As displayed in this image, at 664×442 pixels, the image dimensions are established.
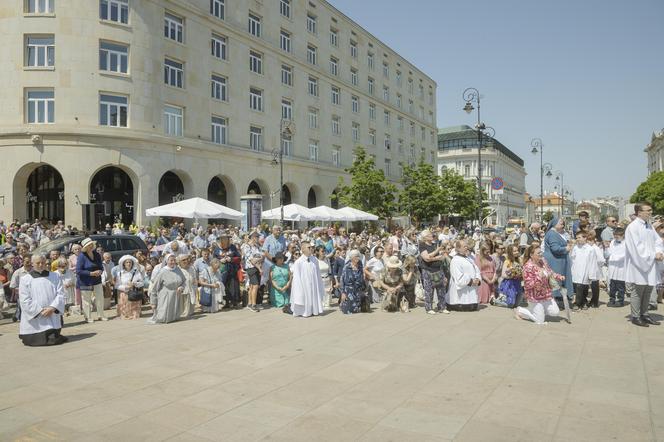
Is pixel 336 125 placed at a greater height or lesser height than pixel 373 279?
greater

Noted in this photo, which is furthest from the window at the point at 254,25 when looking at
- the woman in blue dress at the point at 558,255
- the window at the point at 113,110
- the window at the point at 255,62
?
the woman in blue dress at the point at 558,255

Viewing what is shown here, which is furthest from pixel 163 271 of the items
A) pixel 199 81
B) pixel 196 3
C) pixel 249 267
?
pixel 196 3

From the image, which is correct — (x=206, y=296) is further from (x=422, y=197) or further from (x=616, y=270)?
(x=422, y=197)

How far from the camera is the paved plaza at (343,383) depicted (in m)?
4.88

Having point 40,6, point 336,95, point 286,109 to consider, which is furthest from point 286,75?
point 40,6

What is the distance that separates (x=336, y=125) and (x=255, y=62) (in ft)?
38.4

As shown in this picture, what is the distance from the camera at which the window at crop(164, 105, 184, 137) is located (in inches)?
1138

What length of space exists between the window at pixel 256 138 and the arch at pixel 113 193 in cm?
984

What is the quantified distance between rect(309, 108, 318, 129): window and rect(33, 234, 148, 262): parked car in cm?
2846

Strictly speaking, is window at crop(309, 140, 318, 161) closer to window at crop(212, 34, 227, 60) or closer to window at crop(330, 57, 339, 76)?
window at crop(330, 57, 339, 76)

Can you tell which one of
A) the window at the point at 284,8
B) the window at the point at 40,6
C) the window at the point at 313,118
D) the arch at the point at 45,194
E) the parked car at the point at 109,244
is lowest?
the parked car at the point at 109,244

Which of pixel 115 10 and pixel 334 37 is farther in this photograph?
pixel 334 37

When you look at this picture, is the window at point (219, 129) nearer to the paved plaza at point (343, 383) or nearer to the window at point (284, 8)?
the window at point (284, 8)

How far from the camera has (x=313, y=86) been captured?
139 ft
